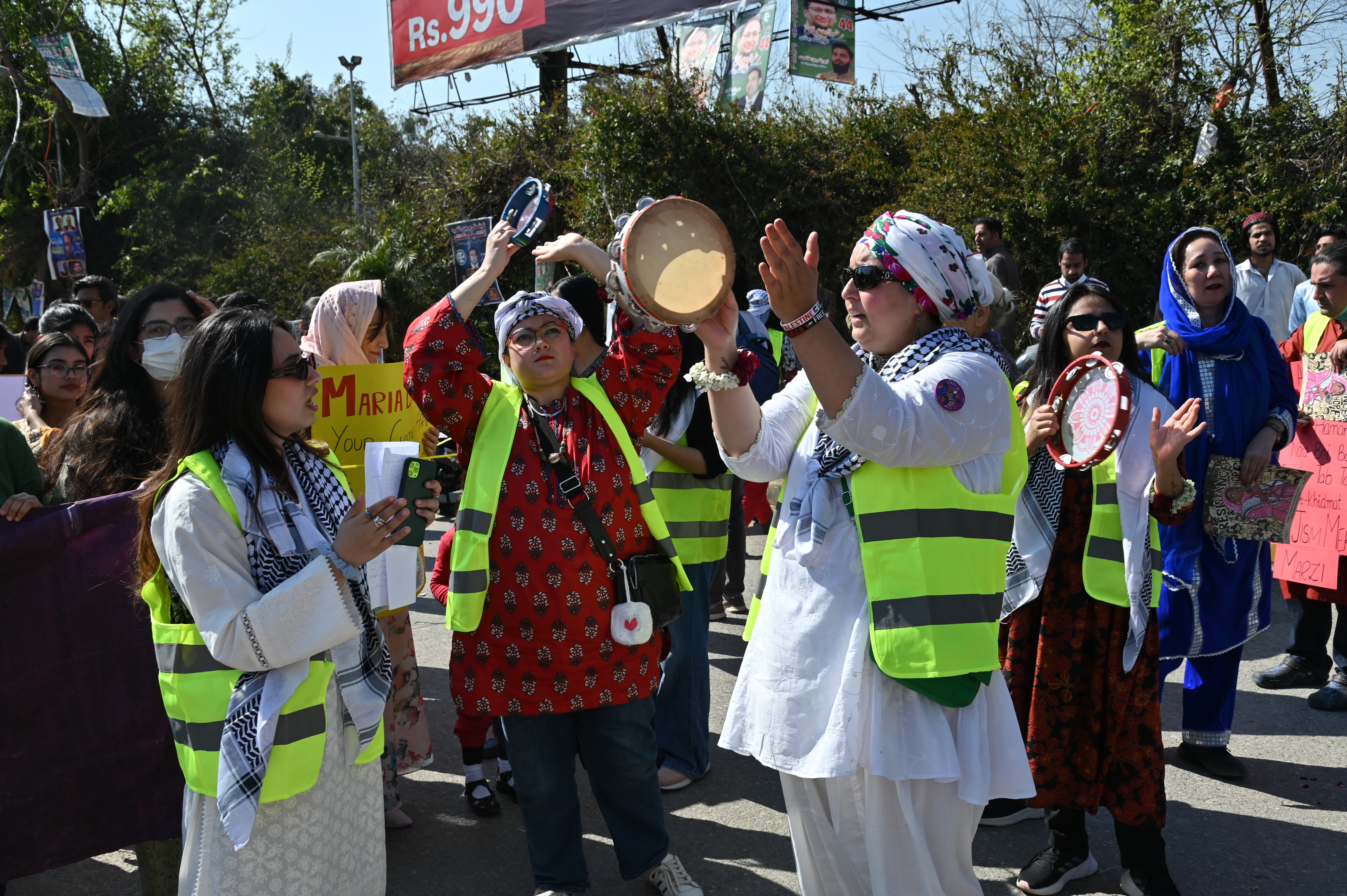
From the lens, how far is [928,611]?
2.39 meters

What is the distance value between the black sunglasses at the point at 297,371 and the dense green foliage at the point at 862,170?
247cm

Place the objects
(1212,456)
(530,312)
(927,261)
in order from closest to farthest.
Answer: (927,261) < (530,312) < (1212,456)

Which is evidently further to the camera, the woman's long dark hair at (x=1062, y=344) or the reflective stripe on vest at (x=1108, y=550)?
the woman's long dark hair at (x=1062, y=344)

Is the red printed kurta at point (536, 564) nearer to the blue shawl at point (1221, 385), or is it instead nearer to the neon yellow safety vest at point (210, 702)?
the neon yellow safety vest at point (210, 702)

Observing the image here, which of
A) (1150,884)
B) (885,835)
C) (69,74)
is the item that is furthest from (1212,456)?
(69,74)

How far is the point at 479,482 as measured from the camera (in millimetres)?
3066

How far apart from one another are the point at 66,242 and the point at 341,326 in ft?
45.5

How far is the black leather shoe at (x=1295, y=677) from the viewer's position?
5293 millimetres

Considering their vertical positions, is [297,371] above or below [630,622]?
above

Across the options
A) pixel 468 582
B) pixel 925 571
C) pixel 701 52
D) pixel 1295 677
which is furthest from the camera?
pixel 701 52

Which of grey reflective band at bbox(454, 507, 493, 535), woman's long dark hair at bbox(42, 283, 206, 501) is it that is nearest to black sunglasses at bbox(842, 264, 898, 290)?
grey reflective band at bbox(454, 507, 493, 535)

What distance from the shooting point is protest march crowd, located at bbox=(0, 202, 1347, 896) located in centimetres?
229

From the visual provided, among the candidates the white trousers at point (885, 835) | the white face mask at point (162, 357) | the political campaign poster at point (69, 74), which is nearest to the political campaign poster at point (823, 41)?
the political campaign poster at point (69, 74)

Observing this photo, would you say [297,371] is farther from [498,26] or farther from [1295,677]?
[498,26]
